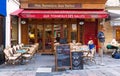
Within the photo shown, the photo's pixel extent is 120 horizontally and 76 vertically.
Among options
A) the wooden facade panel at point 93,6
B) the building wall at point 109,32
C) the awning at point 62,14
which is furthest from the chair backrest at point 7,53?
the building wall at point 109,32

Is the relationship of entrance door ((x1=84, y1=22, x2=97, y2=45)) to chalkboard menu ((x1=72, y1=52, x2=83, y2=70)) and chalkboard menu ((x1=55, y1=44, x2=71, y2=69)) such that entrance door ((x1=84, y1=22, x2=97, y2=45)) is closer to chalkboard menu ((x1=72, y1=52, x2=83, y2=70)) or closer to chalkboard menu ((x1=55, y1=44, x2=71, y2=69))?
chalkboard menu ((x1=72, y1=52, x2=83, y2=70))

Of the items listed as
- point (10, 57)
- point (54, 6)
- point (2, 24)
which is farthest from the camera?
point (54, 6)

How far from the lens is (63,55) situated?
13.9 metres

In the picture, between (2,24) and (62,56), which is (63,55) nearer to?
(62,56)

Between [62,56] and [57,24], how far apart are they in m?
9.47

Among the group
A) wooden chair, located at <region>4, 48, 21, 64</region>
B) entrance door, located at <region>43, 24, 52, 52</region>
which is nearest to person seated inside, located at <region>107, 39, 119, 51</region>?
entrance door, located at <region>43, 24, 52, 52</region>

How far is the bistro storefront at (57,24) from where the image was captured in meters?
22.3

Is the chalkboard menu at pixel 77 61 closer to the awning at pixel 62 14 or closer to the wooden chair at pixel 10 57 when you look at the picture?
the wooden chair at pixel 10 57

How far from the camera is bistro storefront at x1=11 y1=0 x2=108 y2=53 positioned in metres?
22.3

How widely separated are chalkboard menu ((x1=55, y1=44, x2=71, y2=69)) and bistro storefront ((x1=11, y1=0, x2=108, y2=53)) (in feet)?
28.0

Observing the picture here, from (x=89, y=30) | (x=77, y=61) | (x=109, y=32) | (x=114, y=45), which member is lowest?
(x=77, y=61)

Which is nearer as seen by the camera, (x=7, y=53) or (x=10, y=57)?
(x=10, y=57)

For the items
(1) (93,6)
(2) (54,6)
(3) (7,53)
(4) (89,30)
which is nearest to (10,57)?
(3) (7,53)

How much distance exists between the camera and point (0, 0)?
15320mm
